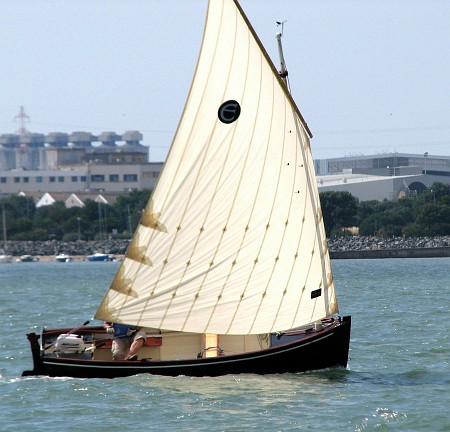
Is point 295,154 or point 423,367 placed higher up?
point 295,154

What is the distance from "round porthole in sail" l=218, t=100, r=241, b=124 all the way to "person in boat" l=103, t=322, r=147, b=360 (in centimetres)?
569

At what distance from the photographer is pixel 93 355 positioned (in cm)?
3566

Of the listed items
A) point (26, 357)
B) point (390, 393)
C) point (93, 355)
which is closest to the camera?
point (390, 393)

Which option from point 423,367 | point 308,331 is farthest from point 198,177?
point 423,367

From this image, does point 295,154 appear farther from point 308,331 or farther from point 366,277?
point 366,277

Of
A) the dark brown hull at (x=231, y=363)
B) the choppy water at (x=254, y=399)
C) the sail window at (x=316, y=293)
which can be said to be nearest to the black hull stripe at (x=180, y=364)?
the dark brown hull at (x=231, y=363)

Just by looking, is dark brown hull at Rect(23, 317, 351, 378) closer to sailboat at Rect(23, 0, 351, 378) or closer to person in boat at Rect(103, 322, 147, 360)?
sailboat at Rect(23, 0, 351, 378)

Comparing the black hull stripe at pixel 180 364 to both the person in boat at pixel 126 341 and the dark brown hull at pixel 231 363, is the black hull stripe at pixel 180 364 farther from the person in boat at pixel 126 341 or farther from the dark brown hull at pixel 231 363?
the person in boat at pixel 126 341

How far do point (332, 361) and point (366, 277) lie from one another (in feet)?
256

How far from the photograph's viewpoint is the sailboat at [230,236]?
34.0m

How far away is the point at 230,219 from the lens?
112ft

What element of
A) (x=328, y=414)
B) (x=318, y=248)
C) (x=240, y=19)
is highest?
(x=240, y=19)

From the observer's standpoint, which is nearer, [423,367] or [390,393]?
[390,393]

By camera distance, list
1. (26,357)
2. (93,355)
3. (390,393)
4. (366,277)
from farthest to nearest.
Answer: (366,277), (26,357), (93,355), (390,393)
